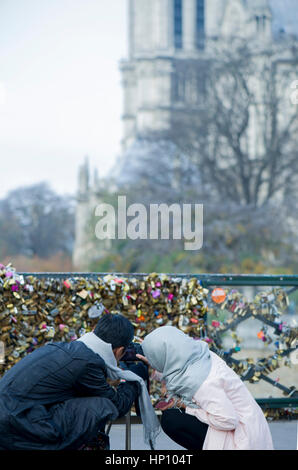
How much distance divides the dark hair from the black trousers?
27.1 inches

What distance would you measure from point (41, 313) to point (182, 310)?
1287mm

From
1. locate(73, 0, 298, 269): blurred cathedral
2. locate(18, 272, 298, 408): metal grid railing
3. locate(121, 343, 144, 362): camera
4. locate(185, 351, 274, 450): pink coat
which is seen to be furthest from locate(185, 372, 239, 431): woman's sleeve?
locate(73, 0, 298, 269): blurred cathedral

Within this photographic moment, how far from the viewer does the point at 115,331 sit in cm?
Answer: 437

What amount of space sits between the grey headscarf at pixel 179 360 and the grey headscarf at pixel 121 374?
23 centimetres

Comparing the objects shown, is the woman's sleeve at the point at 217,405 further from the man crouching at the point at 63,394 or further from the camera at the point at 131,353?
the camera at the point at 131,353

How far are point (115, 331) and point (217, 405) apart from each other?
0.72 meters

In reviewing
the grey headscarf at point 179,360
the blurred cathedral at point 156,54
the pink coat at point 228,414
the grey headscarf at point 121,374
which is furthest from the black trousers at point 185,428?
the blurred cathedral at point 156,54

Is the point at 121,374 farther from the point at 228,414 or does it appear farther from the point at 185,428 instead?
the point at 228,414

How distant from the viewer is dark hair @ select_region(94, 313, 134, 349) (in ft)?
14.3

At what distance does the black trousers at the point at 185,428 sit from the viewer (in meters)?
4.63

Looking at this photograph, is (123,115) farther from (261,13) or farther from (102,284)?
(102,284)

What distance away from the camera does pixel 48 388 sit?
4.20m

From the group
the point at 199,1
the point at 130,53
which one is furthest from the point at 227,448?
the point at 199,1

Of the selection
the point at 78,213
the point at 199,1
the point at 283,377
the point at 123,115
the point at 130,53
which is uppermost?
the point at 199,1
